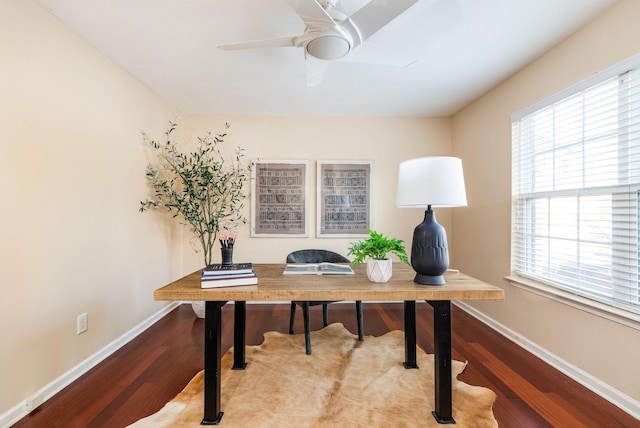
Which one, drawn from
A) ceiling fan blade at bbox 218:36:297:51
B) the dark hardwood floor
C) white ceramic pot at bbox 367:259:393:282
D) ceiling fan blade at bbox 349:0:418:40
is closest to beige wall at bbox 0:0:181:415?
the dark hardwood floor

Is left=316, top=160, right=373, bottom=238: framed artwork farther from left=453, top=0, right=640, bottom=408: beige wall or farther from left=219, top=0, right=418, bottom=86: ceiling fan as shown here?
left=219, top=0, right=418, bottom=86: ceiling fan

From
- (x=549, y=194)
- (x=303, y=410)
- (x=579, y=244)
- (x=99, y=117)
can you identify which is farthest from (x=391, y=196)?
(x=99, y=117)

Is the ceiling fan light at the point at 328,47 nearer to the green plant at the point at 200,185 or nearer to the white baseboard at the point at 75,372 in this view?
the green plant at the point at 200,185

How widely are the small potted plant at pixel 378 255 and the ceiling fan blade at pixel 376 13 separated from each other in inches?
44.0

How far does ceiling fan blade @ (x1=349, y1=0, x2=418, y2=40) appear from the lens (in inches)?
46.4

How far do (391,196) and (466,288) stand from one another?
2128 millimetres

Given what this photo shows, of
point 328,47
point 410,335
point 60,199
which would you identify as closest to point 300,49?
point 328,47

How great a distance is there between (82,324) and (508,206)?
11.9ft

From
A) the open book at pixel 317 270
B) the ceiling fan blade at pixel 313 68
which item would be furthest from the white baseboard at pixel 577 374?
the ceiling fan blade at pixel 313 68

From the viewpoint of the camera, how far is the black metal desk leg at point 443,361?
1.41 meters

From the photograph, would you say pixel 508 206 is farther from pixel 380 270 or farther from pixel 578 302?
pixel 380 270

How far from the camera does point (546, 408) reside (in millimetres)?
1560

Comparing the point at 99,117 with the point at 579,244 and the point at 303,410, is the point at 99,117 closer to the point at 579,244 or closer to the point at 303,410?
the point at 303,410

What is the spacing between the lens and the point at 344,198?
3375 mm
